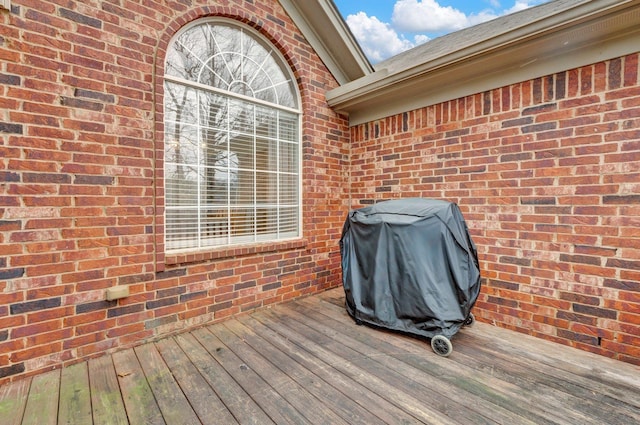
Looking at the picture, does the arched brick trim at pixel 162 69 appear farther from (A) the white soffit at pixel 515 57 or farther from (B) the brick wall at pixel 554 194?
(B) the brick wall at pixel 554 194

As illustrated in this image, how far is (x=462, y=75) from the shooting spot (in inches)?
111

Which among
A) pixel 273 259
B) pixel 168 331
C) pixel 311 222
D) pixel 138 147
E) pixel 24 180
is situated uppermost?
pixel 138 147

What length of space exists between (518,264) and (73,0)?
13.3ft

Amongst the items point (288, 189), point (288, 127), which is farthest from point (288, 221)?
point (288, 127)

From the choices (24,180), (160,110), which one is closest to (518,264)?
(160,110)

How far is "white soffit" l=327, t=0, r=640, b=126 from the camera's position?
80.0 inches

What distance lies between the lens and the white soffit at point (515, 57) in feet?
6.67

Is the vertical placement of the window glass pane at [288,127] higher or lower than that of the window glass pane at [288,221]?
higher

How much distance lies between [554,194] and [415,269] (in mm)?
1287

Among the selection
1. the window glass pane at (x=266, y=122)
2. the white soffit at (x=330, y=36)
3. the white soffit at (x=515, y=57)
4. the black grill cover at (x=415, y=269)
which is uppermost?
the white soffit at (x=330, y=36)

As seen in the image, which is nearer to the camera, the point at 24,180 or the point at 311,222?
the point at 24,180

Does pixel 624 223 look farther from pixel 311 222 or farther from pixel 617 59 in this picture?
pixel 311 222

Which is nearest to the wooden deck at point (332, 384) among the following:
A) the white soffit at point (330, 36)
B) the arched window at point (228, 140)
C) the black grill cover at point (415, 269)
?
the black grill cover at point (415, 269)

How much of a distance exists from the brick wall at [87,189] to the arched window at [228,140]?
170 millimetres
